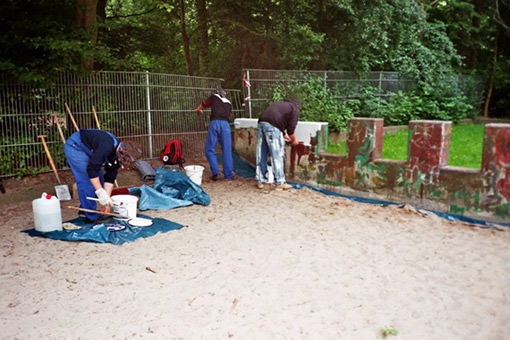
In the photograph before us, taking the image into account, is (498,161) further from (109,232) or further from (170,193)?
(109,232)

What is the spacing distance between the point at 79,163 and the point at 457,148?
8.47m

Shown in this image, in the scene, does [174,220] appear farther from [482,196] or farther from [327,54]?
[327,54]

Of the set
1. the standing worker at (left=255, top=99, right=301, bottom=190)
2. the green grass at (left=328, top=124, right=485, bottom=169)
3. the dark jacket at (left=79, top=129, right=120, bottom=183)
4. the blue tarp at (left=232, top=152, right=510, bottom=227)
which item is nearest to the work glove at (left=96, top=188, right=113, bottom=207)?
the dark jacket at (left=79, top=129, right=120, bottom=183)

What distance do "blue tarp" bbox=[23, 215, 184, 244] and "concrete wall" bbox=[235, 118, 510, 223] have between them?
3147mm

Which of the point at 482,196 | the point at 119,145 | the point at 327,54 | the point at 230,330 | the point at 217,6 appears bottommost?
the point at 230,330

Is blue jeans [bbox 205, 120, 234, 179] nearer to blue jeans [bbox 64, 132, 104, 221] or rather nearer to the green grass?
the green grass

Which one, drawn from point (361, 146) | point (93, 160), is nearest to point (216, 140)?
point (361, 146)

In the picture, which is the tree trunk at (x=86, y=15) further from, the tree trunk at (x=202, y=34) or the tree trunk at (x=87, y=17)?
the tree trunk at (x=202, y=34)

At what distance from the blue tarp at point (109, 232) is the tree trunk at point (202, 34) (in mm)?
10480

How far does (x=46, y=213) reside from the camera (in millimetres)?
5836

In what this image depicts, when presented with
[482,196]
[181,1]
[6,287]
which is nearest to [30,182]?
[6,287]

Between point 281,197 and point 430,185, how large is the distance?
244cm

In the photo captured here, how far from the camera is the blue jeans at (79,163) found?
239 inches

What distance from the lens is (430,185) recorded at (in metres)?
6.83
